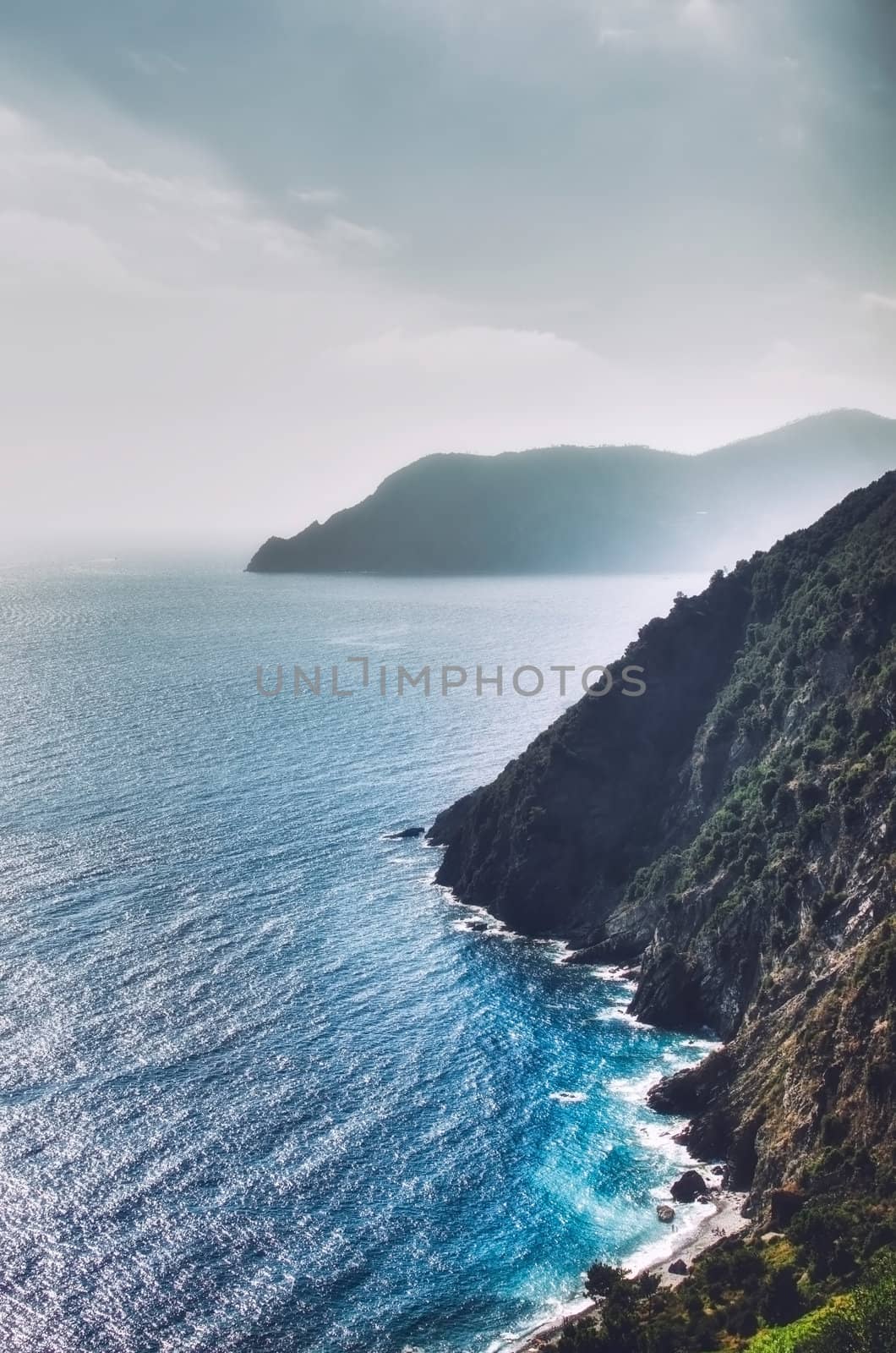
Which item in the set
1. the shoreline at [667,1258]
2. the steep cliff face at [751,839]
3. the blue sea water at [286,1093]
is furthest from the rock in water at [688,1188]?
the steep cliff face at [751,839]

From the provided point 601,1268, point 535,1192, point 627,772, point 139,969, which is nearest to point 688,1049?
point 535,1192

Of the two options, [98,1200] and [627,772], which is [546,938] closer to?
[627,772]

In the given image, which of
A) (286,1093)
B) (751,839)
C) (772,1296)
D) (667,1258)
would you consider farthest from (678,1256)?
(751,839)

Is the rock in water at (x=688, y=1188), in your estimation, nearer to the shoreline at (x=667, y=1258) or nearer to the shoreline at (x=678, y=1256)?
the shoreline at (x=667, y=1258)

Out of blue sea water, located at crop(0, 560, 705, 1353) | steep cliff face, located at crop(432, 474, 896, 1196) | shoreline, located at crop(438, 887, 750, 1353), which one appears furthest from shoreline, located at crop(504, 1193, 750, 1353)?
steep cliff face, located at crop(432, 474, 896, 1196)

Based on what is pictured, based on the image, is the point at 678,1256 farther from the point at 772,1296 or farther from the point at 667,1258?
the point at 772,1296

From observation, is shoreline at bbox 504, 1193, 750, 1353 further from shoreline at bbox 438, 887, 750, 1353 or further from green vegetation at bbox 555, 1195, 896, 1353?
green vegetation at bbox 555, 1195, 896, 1353

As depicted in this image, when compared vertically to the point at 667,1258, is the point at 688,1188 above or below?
above
